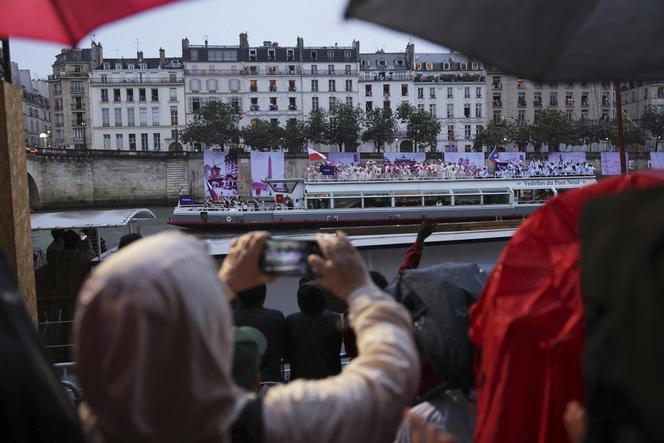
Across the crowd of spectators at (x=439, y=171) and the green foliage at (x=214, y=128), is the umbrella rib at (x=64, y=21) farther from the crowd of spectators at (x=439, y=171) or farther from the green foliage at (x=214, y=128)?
the green foliage at (x=214, y=128)

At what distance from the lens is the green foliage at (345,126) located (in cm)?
5547

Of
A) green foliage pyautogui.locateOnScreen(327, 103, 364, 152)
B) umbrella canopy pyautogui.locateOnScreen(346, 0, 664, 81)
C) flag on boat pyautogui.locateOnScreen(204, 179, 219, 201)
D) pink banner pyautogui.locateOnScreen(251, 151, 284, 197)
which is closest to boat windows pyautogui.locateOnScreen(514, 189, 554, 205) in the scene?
pink banner pyautogui.locateOnScreen(251, 151, 284, 197)

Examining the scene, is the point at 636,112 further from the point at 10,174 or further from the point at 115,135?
the point at 10,174

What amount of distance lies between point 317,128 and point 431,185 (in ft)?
95.0

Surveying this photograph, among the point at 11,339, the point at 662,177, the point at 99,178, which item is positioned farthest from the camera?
the point at 99,178

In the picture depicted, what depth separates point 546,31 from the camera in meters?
1.81

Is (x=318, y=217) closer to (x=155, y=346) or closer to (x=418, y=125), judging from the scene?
(x=155, y=346)

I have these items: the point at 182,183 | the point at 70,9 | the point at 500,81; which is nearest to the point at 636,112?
the point at 500,81

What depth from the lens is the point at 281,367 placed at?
3.43m

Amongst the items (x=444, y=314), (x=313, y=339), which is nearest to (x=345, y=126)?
(x=313, y=339)

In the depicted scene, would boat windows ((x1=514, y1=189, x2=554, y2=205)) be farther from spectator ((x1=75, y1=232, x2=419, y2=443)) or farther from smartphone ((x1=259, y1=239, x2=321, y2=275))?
spectator ((x1=75, y1=232, x2=419, y2=443))

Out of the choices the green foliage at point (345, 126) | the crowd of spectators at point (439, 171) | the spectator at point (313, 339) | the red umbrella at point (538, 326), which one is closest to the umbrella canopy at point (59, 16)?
the red umbrella at point (538, 326)

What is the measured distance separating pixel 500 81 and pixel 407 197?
41029 millimetres

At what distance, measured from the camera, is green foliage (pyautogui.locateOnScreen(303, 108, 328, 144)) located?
182ft
